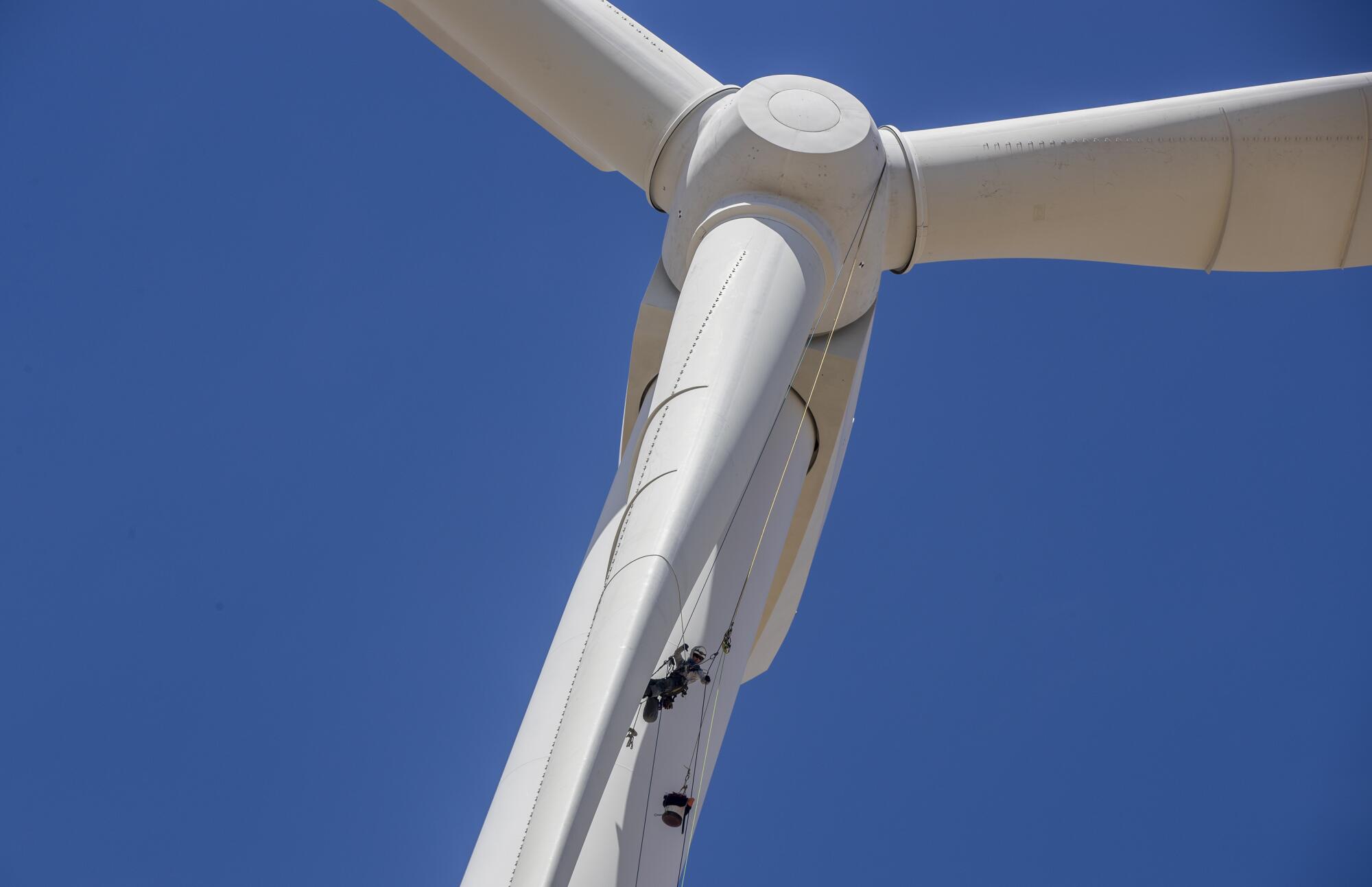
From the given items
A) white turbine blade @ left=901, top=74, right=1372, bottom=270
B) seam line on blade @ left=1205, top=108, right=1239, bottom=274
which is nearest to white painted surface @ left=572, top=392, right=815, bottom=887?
white turbine blade @ left=901, top=74, right=1372, bottom=270

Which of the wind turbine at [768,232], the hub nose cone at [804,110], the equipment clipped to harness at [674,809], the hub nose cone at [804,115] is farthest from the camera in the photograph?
the hub nose cone at [804,110]

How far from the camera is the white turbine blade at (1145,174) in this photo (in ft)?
63.2

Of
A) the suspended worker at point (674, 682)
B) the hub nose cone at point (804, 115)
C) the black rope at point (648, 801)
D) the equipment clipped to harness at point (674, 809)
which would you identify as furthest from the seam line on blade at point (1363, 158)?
the equipment clipped to harness at point (674, 809)

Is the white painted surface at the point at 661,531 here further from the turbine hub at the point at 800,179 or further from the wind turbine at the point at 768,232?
the turbine hub at the point at 800,179

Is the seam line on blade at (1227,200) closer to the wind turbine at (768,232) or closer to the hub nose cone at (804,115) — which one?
the wind turbine at (768,232)

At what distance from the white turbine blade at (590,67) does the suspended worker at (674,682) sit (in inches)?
310

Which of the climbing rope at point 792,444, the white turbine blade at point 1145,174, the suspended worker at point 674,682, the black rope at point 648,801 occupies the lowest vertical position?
the black rope at point 648,801

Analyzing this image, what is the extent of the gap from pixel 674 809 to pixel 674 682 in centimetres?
119

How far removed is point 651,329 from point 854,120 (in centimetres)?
336

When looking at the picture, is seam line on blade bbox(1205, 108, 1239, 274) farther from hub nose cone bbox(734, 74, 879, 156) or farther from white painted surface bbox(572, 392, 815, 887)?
white painted surface bbox(572, 392, 815, 887)

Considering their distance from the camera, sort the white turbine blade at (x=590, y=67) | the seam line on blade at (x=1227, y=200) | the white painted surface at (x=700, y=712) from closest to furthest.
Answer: the white painted surface at (x=700, y=712)
the seam line on blade at (x=1227, y=200)
the white turbine blade at (x=590, y=67)

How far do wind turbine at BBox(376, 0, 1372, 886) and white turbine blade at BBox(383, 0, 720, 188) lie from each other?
0.09 feet

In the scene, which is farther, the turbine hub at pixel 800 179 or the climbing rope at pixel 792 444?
the turbine hub at pixel 800 179

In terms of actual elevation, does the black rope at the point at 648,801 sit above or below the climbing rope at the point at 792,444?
below
